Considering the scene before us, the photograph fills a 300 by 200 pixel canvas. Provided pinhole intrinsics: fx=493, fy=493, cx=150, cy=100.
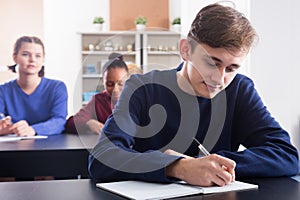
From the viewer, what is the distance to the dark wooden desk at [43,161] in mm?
1788

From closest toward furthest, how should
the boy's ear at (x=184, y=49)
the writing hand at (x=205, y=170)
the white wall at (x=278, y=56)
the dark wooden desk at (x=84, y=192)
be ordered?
the dark wooden desk at (x=84, y=192) < the writing hand at (x=205, y=170) < the boy's ear at (x=184, y=49) < the white wall at (x=278, y=56)

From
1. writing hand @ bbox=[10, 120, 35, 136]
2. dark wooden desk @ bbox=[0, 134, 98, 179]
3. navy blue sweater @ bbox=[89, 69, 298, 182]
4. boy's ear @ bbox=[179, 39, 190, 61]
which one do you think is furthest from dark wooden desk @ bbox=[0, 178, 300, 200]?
writing hand @ bbox=[10, 120, 35, 136]

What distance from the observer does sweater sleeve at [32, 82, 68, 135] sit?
2.46 metres

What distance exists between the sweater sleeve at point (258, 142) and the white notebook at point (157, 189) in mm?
110

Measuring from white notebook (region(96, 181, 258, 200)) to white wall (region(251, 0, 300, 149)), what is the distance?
114 centimetres

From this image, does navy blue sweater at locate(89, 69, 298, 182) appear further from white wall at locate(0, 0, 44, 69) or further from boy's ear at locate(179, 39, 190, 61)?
white wall at locate(0, 0, 44, 69)

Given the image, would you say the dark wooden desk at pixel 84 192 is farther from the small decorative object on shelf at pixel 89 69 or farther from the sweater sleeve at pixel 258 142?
the small decorative object on shelf at pixel 89 69

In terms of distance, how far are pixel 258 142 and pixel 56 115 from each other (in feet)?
5.00

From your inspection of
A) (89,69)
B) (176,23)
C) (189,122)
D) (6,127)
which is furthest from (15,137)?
(176,23)

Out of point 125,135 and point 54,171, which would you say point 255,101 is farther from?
point 54,171

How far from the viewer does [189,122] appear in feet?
4.55

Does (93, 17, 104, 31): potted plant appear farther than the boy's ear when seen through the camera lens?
Yes

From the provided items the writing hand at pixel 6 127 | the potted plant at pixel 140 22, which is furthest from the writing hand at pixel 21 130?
the potted plant at pixel 140 22

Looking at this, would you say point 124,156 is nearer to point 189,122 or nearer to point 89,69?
point 189,122
